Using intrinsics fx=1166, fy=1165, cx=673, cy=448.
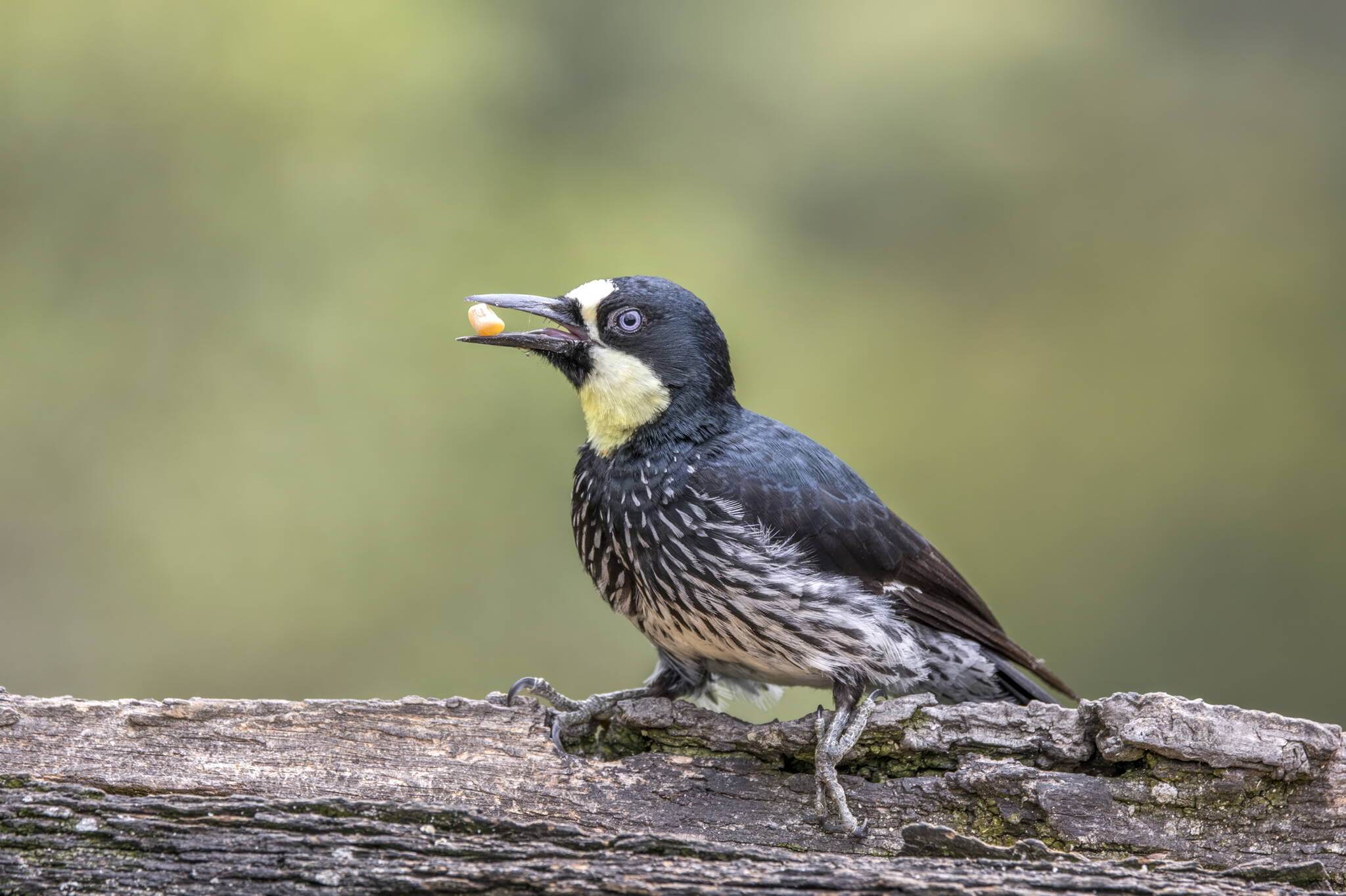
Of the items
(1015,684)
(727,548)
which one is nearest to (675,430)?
(727,548)

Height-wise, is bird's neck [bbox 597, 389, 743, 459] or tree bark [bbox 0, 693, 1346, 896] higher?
bird's neck [bbox 597, 389, 743, 459]

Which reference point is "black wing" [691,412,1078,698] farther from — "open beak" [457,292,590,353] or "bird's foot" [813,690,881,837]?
"open beak" [457,292,590,353]

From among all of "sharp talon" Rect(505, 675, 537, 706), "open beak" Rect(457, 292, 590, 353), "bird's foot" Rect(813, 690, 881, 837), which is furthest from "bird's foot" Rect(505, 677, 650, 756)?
"open beak" Rect(457, 292, 590, 353)

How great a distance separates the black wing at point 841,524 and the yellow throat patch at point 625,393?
247mm

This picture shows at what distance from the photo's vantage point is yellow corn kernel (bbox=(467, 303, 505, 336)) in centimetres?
386

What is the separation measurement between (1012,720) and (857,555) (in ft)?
2.21

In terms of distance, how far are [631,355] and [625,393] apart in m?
0.13

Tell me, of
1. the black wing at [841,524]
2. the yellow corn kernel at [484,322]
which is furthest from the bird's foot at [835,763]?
the yellow corn kernel at [484,322]

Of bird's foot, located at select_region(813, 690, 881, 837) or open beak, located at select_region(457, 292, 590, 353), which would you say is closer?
bird's foot, located at select_region(813, 690, 881, 837)

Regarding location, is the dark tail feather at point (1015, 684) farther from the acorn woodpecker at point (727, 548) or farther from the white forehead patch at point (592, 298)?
the white forehead patch at point (592, 298)

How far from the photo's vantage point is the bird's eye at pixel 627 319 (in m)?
3.88

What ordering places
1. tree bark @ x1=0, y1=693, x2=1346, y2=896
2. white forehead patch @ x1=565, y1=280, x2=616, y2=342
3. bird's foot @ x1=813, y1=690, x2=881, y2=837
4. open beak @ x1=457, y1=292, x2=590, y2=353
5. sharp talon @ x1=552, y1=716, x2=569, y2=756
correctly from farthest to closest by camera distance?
white forehead patch @ x1=565, y1=280, x2=616, y2=342
open beak @ x1=457, y1=292, x2=590, y2=353
sharp talon @ x1=552, y1=716, x2=569, y2=756
bird's foot @ x1=813, y1=690, x2=881, y2=837
tree bark @ x1=0, y1=693, x2=1346, y2=896

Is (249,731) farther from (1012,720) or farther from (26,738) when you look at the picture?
(1012,720)

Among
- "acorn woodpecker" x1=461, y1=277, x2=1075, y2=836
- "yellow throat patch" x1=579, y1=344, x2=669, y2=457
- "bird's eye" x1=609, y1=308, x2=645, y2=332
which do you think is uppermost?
"bird's eye" x1=609, y1=308, x2=645, y2=332
